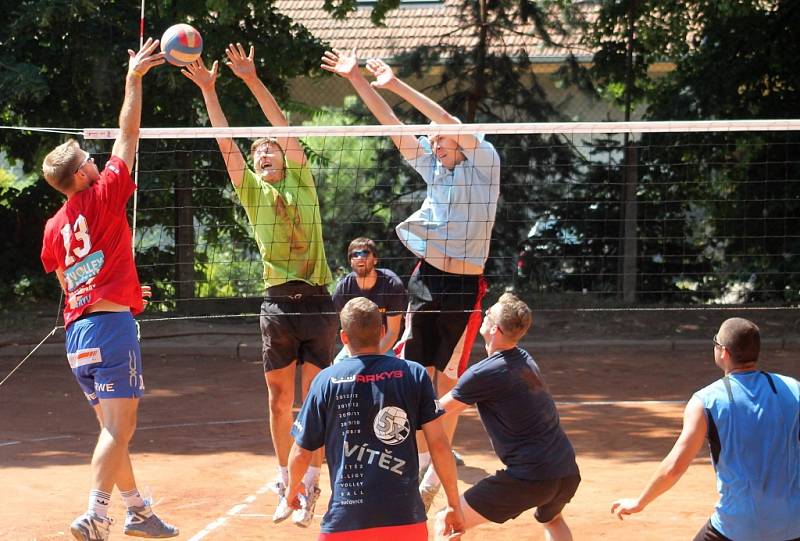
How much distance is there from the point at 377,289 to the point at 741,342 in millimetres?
3644

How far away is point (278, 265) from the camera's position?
22.3ft

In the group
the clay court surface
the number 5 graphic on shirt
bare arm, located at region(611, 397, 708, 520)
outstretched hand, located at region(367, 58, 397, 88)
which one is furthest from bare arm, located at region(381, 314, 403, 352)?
bare arm, located at region(611, 397, 708, 520)

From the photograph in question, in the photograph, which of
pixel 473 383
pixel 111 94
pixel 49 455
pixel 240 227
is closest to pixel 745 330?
pixel 473 383

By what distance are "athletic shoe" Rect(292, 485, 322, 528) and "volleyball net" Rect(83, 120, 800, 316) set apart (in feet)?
26.9

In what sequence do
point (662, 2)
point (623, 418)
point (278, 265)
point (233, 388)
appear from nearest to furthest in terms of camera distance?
point (278, 265), point (623, 418), point (233, 388), point (662, 2)

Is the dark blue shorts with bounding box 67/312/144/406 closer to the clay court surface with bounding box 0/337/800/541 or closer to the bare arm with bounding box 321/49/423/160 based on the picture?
the clay court surface with bounding box 0/337/800/541

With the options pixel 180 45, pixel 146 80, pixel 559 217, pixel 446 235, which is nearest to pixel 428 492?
pixel 446 235

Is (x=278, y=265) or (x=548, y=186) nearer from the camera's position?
(x=278, y=265)

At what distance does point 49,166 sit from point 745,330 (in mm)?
3508

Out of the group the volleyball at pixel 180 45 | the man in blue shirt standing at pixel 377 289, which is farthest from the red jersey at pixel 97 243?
the man in blue shirt standing at pixel 377 289

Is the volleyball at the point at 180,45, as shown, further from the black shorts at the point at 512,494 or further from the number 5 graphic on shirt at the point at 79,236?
the black shorts at the point at 512,494

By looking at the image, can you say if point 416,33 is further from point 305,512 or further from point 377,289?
point 305,512

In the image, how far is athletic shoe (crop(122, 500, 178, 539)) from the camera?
5.68m

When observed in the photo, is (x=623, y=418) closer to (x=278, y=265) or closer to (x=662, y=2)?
(x=278, y=265)
